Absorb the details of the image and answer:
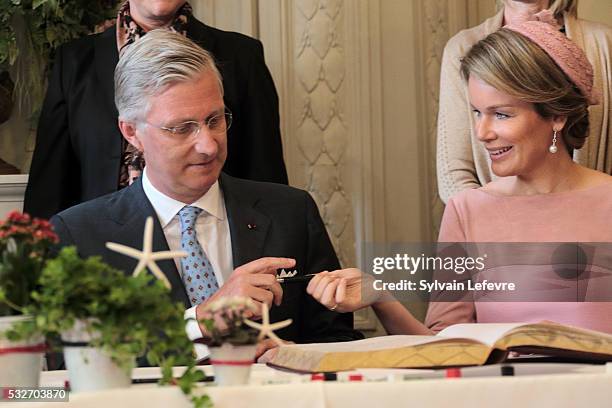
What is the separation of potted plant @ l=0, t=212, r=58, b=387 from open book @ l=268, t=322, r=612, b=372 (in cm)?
46

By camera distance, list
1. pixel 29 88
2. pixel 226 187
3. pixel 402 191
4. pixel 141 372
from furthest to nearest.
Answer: pixel 402 191
pixel 29 88
pixel 226 187
pixel 141 372

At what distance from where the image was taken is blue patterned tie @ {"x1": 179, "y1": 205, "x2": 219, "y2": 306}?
2666 mm

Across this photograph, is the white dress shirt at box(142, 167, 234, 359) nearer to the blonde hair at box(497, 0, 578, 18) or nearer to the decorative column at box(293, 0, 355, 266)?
the blonde hair at box(497, 0, 578, 18)

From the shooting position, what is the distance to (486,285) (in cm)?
269

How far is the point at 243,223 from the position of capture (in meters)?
2.83

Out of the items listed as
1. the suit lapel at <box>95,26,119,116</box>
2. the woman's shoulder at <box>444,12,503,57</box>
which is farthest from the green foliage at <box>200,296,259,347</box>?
the woman's shoulder at <box>444,12,503,57</box>

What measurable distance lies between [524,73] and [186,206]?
35.2 inches

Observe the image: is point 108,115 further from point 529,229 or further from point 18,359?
point 18,359

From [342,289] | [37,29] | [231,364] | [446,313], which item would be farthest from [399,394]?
[37,29]

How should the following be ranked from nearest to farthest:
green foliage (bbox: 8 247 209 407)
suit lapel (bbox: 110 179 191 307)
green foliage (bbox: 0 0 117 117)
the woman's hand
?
1. green foliage (bbox: 8 247 209 407)
2. the woman's hand
3. suit lapel (bbox: 110 179 191 307)
4. green foliage (bbox: 0 0 117 117)

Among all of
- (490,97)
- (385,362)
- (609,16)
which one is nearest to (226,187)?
(490,97)

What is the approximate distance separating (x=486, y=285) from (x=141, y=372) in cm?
106

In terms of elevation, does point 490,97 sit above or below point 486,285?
above

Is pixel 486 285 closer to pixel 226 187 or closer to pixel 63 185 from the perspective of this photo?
pixel 226 187
